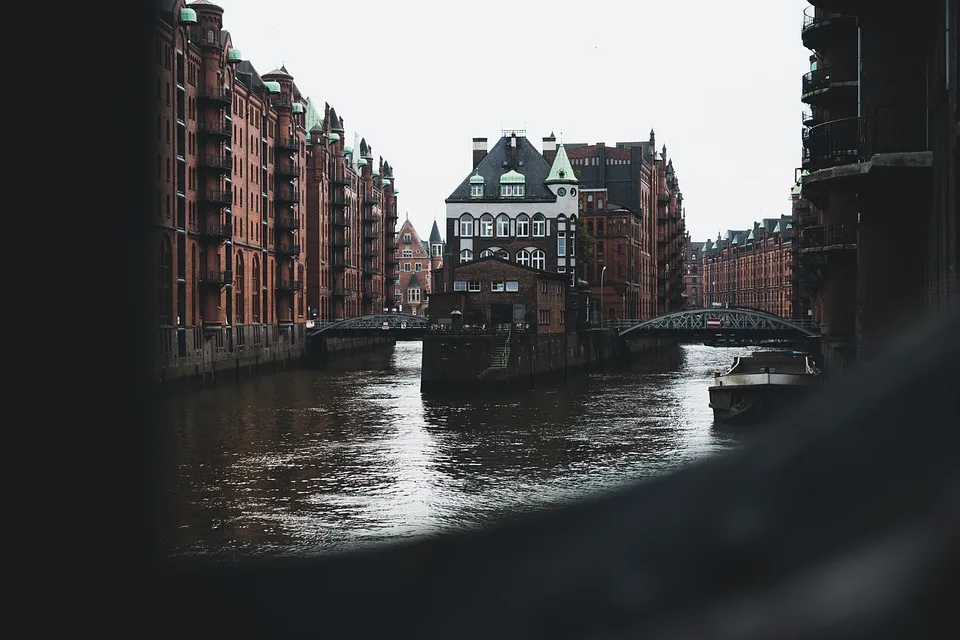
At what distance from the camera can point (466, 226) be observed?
8738 centimetres

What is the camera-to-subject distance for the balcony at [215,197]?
6178 centimetres

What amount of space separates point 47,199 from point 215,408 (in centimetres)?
4621

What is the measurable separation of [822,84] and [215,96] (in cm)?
3739

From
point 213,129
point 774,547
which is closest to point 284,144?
point 213,129

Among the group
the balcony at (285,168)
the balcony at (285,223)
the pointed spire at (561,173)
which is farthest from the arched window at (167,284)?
the pointed spire at (561,173)

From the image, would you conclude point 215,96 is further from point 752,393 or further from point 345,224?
point 345,224

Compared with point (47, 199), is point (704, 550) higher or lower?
lower

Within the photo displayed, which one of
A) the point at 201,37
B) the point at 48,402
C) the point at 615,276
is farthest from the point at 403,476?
the point at 615,276

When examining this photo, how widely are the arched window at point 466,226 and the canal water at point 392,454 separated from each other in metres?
31.7

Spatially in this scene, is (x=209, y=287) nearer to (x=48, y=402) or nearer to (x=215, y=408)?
(x=215, y=408)

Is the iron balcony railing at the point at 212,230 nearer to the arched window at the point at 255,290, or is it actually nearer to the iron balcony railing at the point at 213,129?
the iron balcony railing at the point at 213,129

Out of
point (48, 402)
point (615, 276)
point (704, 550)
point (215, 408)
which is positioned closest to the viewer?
point (704, 550)

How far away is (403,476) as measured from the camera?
2716 cm

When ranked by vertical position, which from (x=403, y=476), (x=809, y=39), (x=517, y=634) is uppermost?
(x=809, y=39)
